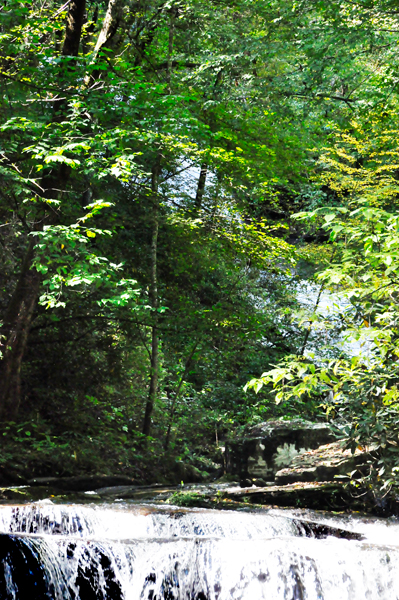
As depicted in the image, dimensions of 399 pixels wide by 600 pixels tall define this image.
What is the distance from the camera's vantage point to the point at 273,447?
8.77 m

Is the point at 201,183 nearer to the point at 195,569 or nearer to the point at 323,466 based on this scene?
the point at 323,466

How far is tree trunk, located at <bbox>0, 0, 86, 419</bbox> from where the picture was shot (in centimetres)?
863

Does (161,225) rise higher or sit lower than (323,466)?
higher

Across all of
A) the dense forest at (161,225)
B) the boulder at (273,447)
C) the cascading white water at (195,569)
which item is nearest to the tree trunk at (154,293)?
the dense forest at (161,225)

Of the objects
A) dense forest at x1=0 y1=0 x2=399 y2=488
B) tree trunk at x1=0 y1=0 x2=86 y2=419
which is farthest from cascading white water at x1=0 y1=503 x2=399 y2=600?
tree trunk at x1=0 y1=0 x2=86 y2=419

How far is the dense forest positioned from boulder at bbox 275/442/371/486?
85cm

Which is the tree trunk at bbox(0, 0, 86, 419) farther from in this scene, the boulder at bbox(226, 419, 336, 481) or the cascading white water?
the cascading white water

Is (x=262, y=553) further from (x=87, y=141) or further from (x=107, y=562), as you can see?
(x=87, y=141)

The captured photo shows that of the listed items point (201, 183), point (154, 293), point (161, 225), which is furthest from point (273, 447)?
point (201, 183)

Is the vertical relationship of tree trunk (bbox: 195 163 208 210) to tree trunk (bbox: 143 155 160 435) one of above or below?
above

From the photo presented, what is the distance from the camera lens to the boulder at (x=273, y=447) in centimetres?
872

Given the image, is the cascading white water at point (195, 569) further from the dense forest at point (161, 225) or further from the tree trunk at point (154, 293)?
the tree trunk at point (154, 293)

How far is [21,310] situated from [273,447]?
13.7ft

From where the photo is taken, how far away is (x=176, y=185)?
13055 mm
